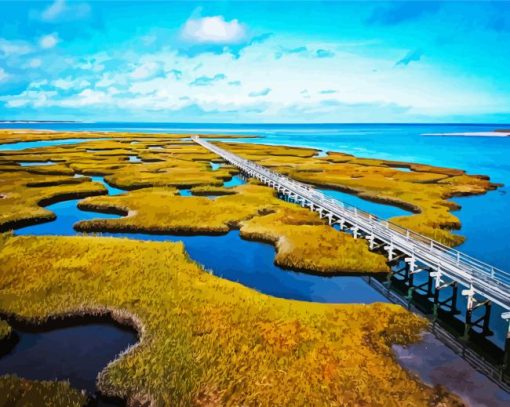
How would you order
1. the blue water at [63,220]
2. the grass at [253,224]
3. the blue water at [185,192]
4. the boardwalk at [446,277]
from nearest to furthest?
the boardwalk at [446,277], the grass at [253,224], the blue water at [63,220], the blue water at [185,192]

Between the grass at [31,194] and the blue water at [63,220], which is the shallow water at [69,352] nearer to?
the blue water at [63,220]

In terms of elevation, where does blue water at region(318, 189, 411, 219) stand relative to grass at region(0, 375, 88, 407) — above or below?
below

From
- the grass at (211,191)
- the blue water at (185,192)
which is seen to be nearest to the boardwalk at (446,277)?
the grass at (211,191)

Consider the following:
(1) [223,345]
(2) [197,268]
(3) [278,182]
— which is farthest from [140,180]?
(1) [223,345]

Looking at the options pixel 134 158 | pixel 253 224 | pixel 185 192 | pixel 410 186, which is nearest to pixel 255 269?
pixel 253 224

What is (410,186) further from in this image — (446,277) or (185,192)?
(446,277)

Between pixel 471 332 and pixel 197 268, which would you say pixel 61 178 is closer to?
pixel 197 268

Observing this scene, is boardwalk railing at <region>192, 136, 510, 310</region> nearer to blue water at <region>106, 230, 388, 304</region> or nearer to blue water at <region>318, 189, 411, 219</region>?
blue water at <region>106, 230, 388, 304</region>

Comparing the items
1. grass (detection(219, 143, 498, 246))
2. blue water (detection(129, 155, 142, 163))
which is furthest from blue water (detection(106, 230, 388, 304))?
blue water (detection(129, 155, 142, 163))
